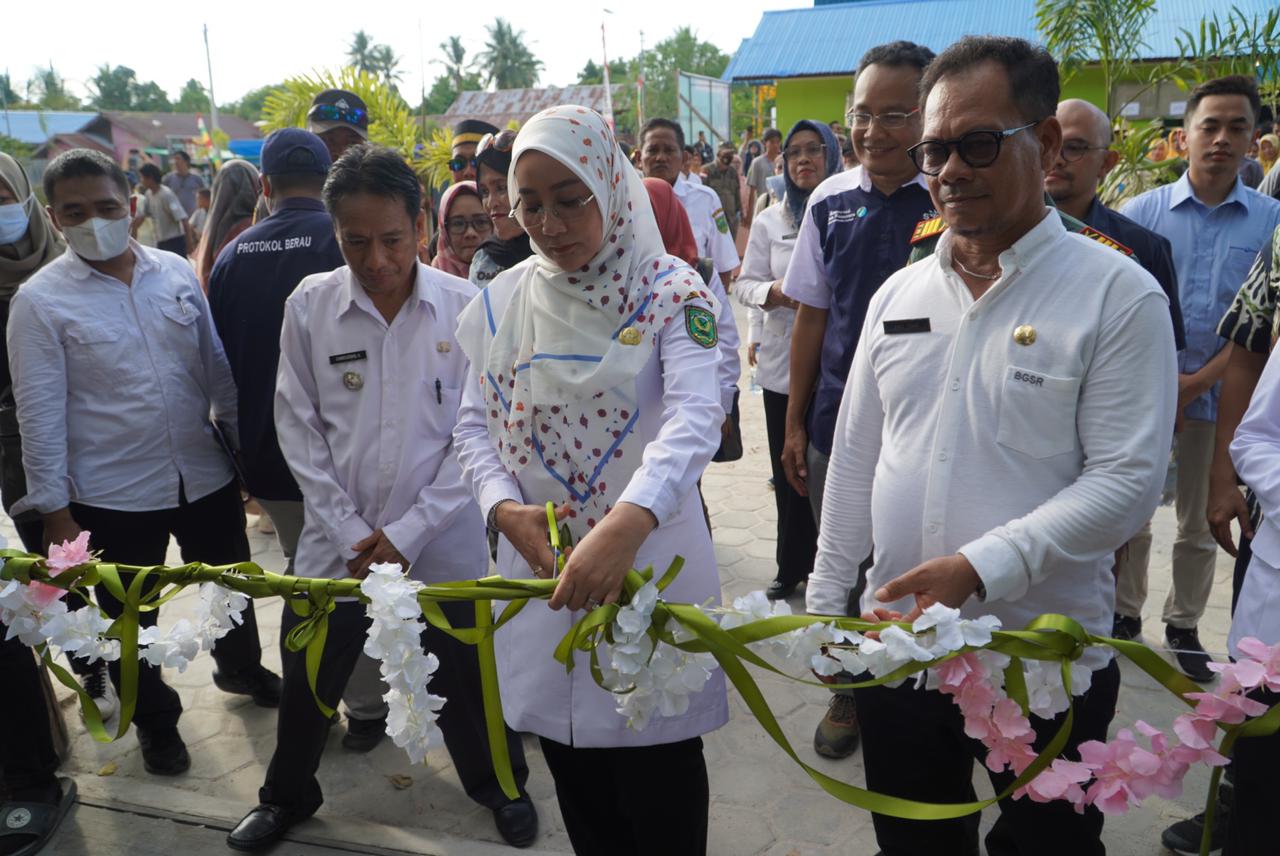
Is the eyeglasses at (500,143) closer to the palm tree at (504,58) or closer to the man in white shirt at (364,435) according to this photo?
the man in white shirt at (364,435)

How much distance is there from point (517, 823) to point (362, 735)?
85 centimetres

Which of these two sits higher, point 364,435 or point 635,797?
point 364,435

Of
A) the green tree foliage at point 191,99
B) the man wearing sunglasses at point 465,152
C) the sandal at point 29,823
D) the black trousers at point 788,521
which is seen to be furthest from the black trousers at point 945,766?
the green tree foliage at point 191,99

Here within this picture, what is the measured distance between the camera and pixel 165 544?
347 cm

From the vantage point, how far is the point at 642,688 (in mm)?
1651

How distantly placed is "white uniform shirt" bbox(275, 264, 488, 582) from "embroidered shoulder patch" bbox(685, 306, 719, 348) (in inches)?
43.5

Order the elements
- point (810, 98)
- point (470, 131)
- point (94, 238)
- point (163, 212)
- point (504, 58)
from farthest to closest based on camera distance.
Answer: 1. point (504, 58)
2. point (810, 98)
3. point (163, 212)
4. point (470, 131)
5. point (94, 238)

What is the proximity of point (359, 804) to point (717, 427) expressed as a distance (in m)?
2.09

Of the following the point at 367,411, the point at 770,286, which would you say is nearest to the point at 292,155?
the point at 367,411

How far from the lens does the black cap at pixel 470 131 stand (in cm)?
452

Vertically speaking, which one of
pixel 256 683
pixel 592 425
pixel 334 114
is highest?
pixel 334 114

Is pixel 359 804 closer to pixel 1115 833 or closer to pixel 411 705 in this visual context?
pixel 411 705

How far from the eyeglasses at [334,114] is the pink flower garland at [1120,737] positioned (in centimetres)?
417

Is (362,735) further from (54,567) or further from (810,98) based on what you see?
(810,98)
